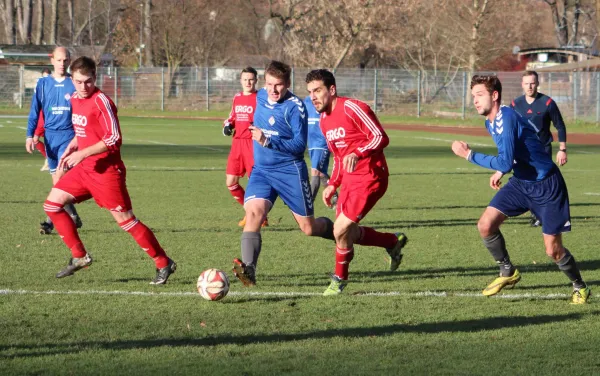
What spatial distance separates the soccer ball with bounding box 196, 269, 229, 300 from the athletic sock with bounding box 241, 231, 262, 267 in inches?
24.1

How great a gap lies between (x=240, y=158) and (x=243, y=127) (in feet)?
1.26

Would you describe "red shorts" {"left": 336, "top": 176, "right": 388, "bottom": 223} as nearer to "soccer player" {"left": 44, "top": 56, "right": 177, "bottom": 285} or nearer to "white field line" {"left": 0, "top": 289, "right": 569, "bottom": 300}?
"white field line" {"left": 0, "top": 289, "right": 569, "bottom": 300}

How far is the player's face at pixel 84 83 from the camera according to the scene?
24.7ft

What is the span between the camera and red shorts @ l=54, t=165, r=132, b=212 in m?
7.61

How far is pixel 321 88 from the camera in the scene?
7.25 m

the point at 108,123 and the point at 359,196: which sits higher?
the point at 108,123

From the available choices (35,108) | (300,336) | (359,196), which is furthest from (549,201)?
(35,108)

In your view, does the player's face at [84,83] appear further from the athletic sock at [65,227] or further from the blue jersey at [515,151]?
the blue jersey at [515,151]

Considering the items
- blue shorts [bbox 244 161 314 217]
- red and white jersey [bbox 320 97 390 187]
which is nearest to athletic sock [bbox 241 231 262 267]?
blue shorts [bbox 244 161 314 217]

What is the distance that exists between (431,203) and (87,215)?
507 centimetres

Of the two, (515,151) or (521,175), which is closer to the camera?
(515,151)


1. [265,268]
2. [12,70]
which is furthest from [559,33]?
[265,268]

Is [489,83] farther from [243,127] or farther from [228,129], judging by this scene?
[243,127]

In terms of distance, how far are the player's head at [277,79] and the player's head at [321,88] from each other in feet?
1.41
